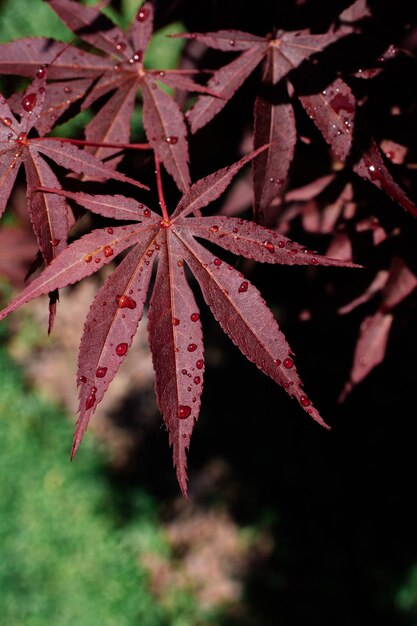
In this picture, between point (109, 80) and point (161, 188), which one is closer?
point (161, 188)

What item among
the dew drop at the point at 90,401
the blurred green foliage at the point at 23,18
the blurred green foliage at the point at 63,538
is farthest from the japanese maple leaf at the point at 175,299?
the blurred green foliage at the point at 23,18

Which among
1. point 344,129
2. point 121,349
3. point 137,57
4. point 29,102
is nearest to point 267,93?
point 344,129

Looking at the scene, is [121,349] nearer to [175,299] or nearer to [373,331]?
[175,299]

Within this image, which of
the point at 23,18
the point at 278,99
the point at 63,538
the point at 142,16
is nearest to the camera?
the point at 278,99

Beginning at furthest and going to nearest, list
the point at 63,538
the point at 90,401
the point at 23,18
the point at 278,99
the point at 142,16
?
1. the point at 23,18
2. the point at 63,538
3. the point at 142,16
4. the point at 278,99
5. the point at 90,401

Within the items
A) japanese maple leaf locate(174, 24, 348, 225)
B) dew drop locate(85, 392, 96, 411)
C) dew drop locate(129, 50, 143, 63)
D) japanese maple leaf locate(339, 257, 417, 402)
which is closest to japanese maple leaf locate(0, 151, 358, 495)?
dew drop locate(85, 392, 96, 411)

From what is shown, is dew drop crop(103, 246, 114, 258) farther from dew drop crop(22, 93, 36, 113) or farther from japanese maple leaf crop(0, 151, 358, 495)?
dew drop crop(22, 93, 36, 113)

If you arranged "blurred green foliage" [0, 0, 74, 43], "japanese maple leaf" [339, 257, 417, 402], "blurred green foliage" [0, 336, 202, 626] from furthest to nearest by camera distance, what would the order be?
"blurred green foliage" [0, 0, 74, 43], "blurred green foliage" [0, 336, 202, 626], "japanese maple leaf" [339, 257, 417, 402]

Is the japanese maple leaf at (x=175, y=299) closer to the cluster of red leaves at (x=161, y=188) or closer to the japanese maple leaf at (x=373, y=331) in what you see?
the cluster of red leaves at (x=161, y=188)
